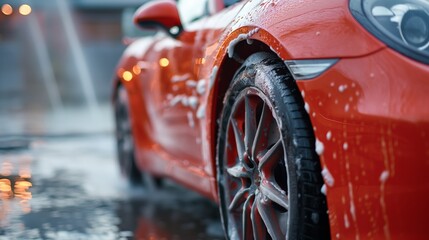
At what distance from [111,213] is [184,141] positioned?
0.85 m

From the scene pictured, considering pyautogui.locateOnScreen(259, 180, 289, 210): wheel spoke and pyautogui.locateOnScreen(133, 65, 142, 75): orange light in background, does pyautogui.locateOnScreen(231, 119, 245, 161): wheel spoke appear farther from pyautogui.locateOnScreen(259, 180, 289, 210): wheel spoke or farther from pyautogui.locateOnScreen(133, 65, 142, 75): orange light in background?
pyautogui.locateOnScreen(133, 65, 142, 75): orange light in background

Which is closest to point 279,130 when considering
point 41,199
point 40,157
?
point 41,199

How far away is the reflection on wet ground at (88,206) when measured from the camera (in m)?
4.24

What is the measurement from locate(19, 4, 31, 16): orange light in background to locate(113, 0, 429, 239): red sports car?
24.2 meters

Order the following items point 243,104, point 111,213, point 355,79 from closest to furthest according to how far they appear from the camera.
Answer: point 355,79
point 243,104
point 111,213

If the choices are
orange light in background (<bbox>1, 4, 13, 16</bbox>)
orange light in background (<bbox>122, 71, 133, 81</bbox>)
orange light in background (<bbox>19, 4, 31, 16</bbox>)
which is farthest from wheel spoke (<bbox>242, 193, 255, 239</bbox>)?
orange light in background (<bbox>19, 4, 31, 16</bbox>)

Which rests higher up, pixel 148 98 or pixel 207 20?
pixel 207 20

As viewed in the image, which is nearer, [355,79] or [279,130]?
[355,79]

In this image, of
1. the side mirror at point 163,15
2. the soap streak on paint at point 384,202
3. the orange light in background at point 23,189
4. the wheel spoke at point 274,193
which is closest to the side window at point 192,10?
the side mirror at point 163,15

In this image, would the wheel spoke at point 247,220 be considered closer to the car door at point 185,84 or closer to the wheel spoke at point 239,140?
the wheel spoke at point 239,140

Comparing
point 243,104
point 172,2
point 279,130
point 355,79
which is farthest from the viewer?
point 172,2

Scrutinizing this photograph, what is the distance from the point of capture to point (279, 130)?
2.76 meters

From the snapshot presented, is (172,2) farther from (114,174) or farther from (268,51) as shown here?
(114,174)

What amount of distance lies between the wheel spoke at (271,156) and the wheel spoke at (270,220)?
14cm
